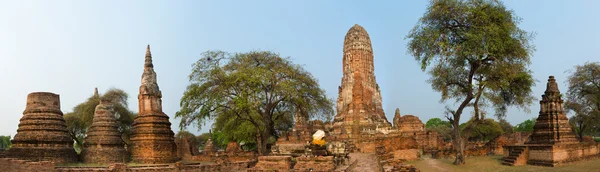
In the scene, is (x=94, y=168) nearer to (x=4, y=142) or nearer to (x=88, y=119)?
(x=88, y=119)

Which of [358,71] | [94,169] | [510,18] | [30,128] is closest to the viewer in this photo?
[94,169]

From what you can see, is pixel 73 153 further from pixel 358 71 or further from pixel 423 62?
pixel 358 71

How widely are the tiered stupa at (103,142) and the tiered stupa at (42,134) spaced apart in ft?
2.39

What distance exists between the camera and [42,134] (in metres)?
17.9

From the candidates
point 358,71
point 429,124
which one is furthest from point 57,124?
point 429,124

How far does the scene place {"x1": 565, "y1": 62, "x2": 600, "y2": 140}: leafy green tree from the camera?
101 ft

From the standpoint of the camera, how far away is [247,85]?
861 inches

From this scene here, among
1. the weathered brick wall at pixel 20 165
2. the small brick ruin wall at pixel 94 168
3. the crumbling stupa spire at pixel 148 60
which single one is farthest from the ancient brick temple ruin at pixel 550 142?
the weathered brick wall at pixel 20 165

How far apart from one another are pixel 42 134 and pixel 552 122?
20.8 metres

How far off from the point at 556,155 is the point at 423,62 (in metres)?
6.32

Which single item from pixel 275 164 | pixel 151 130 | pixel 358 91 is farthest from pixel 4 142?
pixel 275 164

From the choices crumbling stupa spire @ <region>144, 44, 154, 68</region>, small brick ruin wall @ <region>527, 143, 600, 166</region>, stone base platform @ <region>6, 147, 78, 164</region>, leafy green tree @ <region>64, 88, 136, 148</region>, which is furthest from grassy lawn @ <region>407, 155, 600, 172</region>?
leafy green tree @ <region>64, 88, 136, 148</region>

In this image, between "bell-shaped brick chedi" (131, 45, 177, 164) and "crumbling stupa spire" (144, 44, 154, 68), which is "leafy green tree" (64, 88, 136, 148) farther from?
"bell-shaped brick chedi" (131, 45, 177, 164)

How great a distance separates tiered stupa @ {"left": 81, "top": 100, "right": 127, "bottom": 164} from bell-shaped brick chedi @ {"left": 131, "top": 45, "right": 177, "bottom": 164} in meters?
0.82
